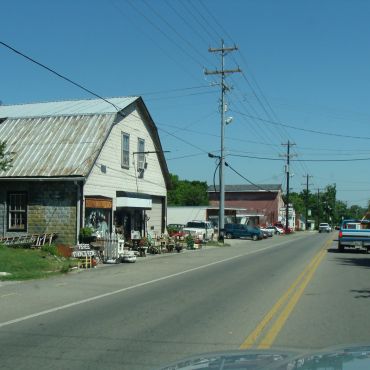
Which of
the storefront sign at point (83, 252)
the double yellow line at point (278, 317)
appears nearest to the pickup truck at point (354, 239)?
the double yellow line at point (278, 317)

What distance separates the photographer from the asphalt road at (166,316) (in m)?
7.21

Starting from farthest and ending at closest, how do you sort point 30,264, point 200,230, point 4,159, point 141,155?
1. point 200,230
2. point 141,155
3. point 4,159
4. point 30,264

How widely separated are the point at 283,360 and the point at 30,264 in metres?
15.1

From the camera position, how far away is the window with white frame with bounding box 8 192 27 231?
25.5 metres

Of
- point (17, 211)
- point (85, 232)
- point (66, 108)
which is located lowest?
point (85, 232)

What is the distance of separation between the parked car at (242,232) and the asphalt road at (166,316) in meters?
36.9

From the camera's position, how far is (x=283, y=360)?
4445 millimetres

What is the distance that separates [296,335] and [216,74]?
125ft

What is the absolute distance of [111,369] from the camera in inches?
249

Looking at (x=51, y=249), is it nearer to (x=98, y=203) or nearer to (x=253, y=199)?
(x=98, y=203)

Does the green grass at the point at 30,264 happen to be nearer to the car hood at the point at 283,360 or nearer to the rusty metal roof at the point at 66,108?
the rusty metal roof at the point at 66,108

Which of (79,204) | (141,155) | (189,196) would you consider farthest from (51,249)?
(189,196)

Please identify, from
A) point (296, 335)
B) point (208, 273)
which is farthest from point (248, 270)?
point (296, 335)

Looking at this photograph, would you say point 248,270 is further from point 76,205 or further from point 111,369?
point 111,369
